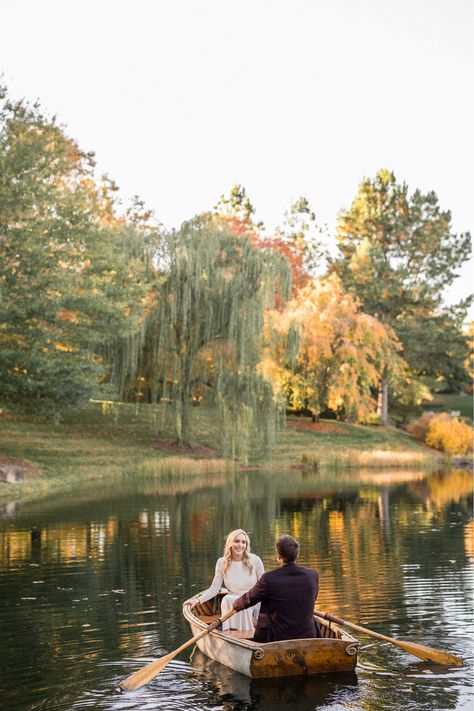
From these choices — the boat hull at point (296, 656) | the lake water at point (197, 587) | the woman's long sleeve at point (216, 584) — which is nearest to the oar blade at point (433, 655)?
the lake water at point (197, 587)

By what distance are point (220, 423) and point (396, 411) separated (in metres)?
33.7

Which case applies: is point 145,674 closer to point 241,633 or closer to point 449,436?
point 241,633

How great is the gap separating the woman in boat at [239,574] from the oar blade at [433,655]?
5.45 ft

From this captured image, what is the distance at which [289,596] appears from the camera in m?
9.65

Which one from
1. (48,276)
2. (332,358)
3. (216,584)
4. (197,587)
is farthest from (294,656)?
(332,358)

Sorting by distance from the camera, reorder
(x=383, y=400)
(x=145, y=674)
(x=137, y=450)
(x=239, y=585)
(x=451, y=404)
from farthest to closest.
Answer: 1. (x=451, y=404)
2. (x=383, y=400)
3. (x=137, y=450)
4. (x=239, y=585)
5. (x=145, y=674)

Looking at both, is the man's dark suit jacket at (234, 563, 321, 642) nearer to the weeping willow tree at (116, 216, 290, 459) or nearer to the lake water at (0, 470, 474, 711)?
the lake water at (0, 470, 474, 711)

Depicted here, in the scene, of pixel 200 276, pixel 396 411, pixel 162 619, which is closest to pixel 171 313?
pixel 200 276

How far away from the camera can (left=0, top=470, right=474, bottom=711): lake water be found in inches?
362

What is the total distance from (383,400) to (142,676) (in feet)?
177

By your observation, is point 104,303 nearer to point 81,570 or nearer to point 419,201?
point 81,570

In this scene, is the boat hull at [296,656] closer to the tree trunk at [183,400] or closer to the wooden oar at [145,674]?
the wooden oar at [145,674]

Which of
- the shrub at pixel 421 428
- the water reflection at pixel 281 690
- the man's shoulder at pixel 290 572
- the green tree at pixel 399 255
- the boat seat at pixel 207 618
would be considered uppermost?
the green tree at pixel 399 255

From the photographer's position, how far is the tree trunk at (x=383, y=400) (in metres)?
61.0
